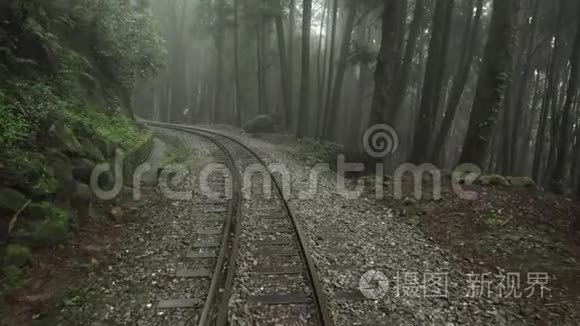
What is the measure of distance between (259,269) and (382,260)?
1844mm

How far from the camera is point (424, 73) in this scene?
53.0 feet

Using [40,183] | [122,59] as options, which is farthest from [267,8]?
[40,183]

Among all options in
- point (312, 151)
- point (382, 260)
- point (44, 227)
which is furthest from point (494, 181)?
point (44, 227)

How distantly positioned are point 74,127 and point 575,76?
12879 mm

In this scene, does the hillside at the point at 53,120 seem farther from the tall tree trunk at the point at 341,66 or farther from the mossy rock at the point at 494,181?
the tall tree trunk at the point at 341,66

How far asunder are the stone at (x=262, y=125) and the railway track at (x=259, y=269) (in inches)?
476

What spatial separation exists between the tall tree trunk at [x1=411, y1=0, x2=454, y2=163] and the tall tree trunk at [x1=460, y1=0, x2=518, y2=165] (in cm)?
246

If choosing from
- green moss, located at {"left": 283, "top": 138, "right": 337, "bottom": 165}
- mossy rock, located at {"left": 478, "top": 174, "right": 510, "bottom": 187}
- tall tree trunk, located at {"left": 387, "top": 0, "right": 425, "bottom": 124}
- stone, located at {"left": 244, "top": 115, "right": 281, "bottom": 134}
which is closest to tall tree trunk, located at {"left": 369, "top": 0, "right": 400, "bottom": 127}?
tall tree trunk, located at {"left": 387, "top": 0, "right": 425, "bottom": 124}

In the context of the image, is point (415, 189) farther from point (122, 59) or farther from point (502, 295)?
point (122, 59)

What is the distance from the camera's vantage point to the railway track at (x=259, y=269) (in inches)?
162

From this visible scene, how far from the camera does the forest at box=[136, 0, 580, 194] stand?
402 inches

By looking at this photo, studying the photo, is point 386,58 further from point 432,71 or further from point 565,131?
point 565,131

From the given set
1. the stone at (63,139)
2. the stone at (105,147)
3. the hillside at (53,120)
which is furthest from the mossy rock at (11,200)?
the stone at (105,147)

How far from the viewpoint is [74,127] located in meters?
6.80
